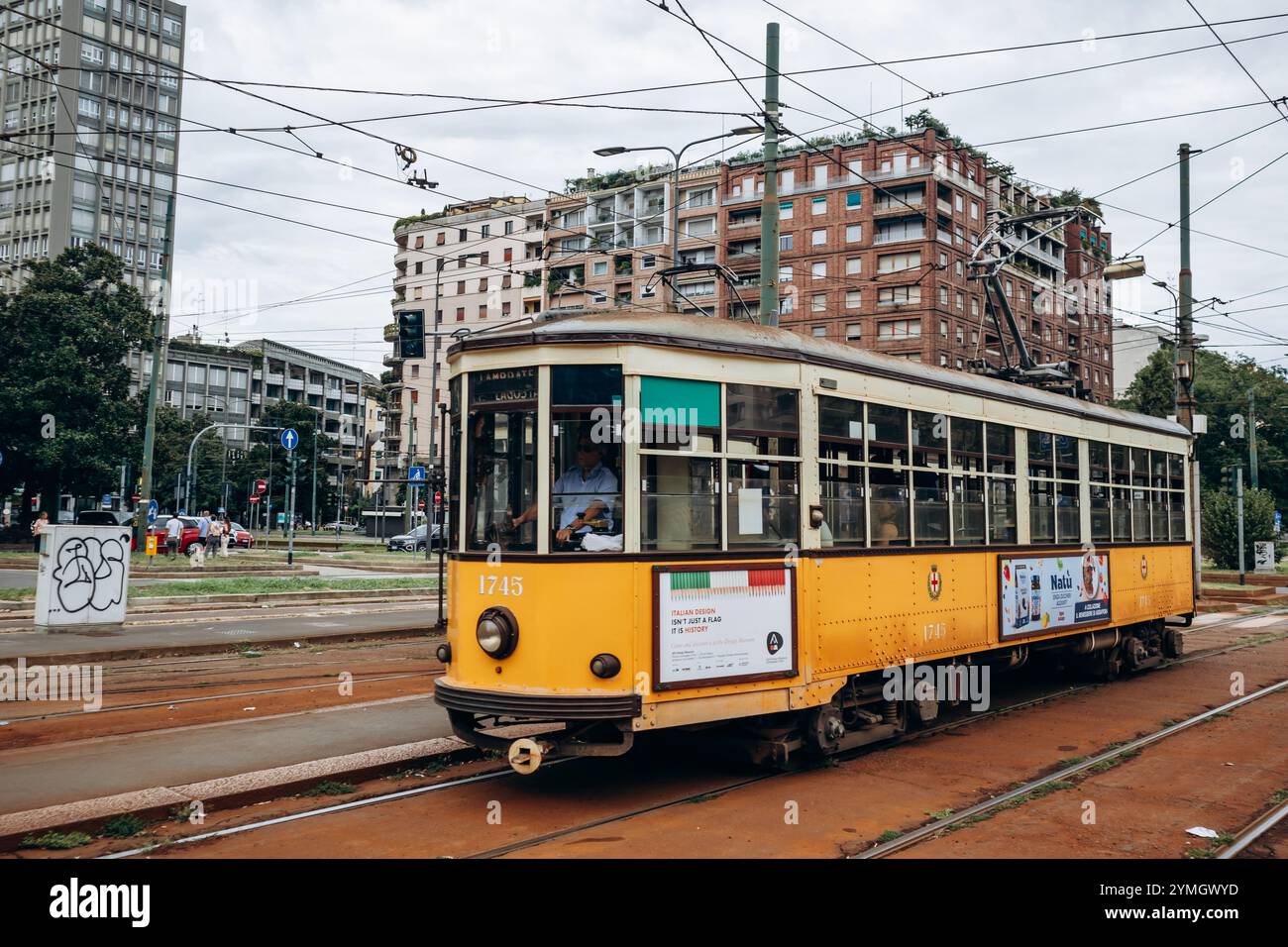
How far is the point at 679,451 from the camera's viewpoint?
23.1 ft

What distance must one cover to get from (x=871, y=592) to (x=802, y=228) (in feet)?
190

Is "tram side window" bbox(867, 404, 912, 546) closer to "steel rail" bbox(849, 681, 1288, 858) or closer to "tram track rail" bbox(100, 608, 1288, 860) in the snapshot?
"tram track rail" bbox(100, 608, 1288, 860)

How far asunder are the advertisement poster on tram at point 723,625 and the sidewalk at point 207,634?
9.90 m

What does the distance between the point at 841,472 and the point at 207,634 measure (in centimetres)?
1181

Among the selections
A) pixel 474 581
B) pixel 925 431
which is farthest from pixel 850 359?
pixel 474 581

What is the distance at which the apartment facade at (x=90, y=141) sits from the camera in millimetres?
79938

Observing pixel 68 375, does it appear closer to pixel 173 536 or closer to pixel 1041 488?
pixel 173 536

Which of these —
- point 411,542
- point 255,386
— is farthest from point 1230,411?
point 255,386

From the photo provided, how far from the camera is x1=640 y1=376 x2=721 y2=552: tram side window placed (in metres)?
6.91

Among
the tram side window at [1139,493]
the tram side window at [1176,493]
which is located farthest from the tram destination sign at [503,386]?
the tram side window at [1176,493]

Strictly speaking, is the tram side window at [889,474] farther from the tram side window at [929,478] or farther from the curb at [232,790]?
the curb at [232,790]

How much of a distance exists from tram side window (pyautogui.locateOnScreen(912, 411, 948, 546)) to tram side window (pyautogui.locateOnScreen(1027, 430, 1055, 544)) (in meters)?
1.95

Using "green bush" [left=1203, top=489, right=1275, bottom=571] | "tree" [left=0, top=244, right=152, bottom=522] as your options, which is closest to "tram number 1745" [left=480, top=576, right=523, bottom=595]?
"green bush" [left=1203, top=489, right=1275, bottom=571]
